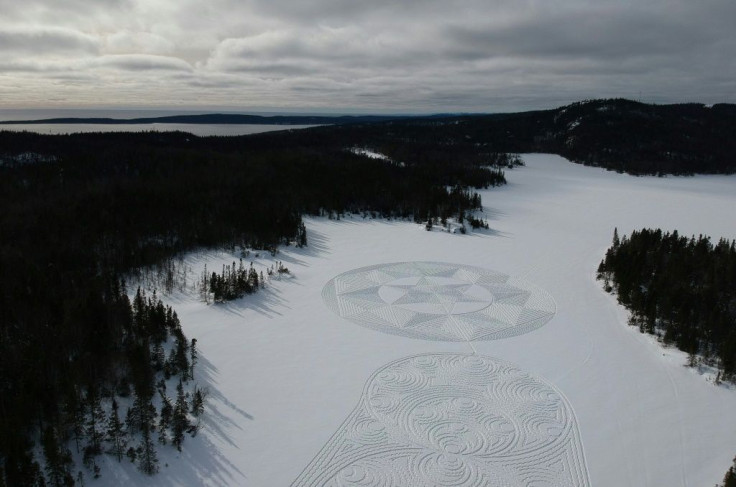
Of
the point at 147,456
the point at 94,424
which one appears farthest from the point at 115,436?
the point at 147,456

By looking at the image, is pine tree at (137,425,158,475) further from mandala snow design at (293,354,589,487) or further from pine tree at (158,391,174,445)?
mandala snow design at (293,354,589,487)

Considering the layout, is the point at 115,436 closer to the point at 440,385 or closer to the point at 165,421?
the point at 165,421

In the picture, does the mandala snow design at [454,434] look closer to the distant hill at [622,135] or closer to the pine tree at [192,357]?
the pine tree at [192,357]

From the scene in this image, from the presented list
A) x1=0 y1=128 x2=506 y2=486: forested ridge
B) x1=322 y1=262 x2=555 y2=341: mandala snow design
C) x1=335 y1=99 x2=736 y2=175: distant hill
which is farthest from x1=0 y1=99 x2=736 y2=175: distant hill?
x1=322 y1=262 x2=555 y2=341: mandala snow design

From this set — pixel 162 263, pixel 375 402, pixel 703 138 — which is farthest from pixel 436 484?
pixel 703 138

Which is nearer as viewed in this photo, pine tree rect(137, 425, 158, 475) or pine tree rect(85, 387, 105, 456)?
pine tree rect(137, 425, 158, 475)
